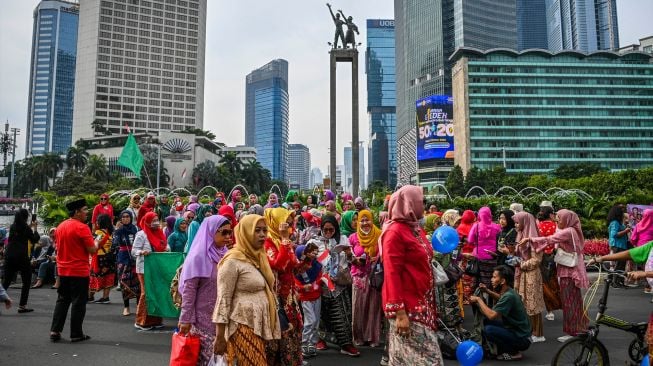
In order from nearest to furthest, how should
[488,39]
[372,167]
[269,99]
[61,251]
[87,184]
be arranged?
[61,251]
[87,184]
[488,39]
[372,167]
[269,99]

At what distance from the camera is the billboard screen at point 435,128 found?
83.3m

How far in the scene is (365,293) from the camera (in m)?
5.14

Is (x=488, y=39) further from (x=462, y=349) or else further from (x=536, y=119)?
(x=462, y=349)

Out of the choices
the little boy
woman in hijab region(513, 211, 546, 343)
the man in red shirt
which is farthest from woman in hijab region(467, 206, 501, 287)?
the man in red shirt

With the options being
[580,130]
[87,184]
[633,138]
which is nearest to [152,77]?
[87,184]

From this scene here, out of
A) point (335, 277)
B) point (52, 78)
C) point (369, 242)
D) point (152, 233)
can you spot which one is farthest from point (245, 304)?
point (52, 78)

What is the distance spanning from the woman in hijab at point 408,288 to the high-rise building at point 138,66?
94.4 metres

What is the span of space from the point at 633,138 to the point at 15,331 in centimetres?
9564

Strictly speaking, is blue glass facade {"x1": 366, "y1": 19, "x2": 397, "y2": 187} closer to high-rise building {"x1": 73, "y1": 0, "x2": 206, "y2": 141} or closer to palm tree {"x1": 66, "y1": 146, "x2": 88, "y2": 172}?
high-rise building {"x1": 73, "y1": 0, "x2": 206, "y2": 141}

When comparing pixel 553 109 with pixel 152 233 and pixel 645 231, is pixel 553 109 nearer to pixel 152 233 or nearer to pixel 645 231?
pixel 645 231

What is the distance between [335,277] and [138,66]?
99.0m

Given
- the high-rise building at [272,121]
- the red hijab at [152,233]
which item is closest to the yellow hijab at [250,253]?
→ the red hijab at [152,233]

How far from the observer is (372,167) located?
159500mm

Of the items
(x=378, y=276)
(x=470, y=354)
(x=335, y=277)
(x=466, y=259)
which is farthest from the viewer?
(x=466, y=259)
